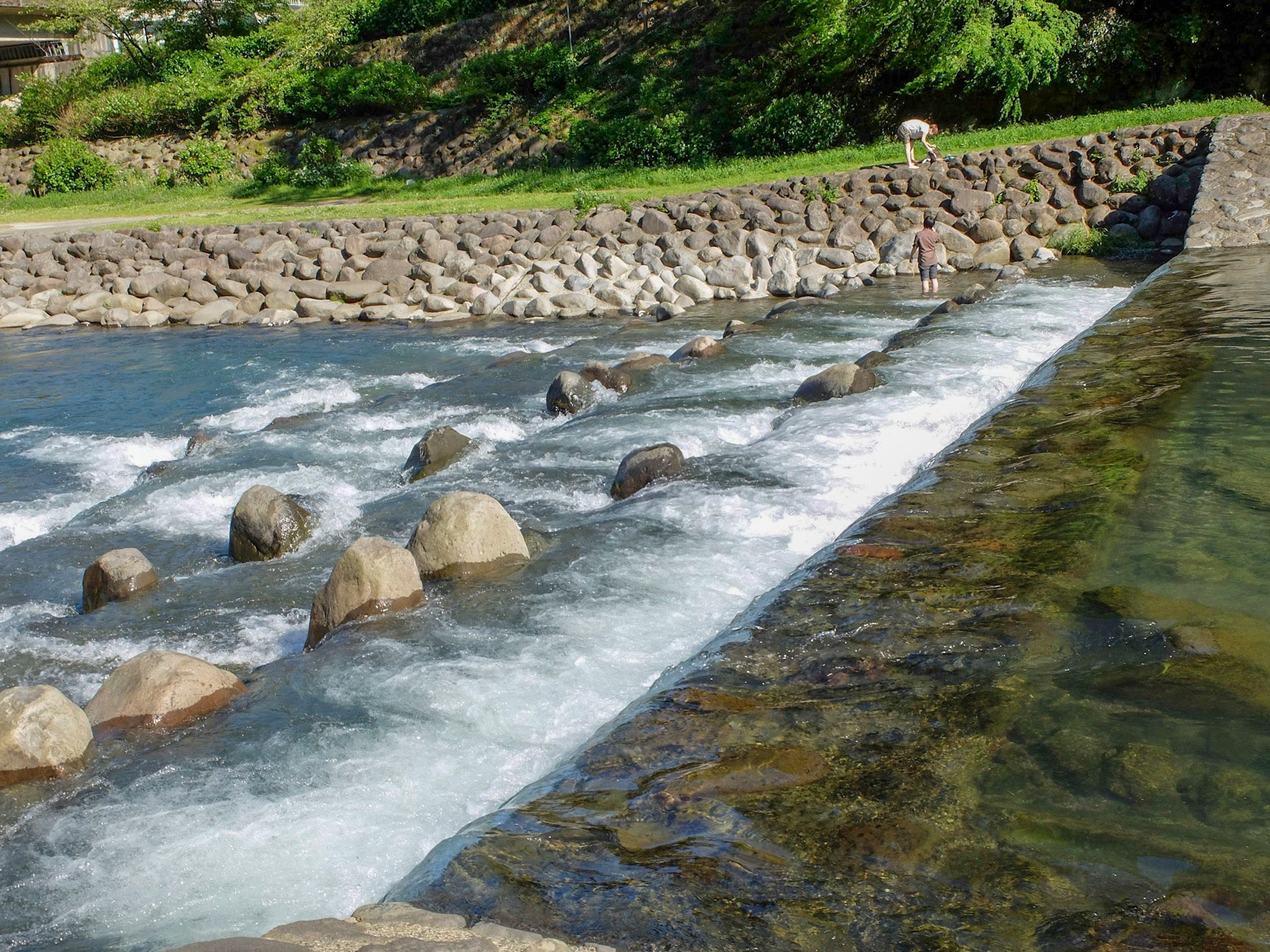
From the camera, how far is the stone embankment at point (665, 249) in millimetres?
17625

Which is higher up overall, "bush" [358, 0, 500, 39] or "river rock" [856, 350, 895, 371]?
"bush" [358, 0, 500, 39]

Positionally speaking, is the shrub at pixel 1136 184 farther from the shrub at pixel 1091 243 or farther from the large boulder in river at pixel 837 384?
the large boulder in river at pixel 837 384

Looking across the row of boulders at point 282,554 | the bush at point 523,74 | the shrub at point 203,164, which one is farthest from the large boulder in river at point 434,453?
the shrub at point 203,164

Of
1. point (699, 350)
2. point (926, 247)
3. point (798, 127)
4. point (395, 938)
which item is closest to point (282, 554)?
point (395, 938)

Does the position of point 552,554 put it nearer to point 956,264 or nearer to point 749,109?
point 956,264

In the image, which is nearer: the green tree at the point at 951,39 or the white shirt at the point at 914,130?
the white shirt at the point at 914,130

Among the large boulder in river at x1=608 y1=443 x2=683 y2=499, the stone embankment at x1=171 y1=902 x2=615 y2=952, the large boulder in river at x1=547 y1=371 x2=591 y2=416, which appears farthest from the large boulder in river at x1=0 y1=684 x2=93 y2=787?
the large boulder in river at x1=547 y1=371 x2=591 y2=416

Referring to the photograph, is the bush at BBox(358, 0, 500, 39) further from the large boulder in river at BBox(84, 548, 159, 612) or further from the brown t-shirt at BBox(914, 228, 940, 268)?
the large boulder in river at BBox(84, 548, 159, 612)

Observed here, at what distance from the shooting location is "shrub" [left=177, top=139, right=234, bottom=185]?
103 ft

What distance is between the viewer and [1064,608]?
15.6 ft

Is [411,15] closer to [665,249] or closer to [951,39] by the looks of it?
[951,39]

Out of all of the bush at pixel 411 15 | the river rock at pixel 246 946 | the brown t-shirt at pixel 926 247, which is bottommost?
the river rock at pixel 246 946

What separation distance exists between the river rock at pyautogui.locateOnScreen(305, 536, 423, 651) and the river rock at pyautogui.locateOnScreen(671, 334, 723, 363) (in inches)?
271

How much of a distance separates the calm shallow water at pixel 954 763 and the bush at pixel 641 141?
20278 millimetres
